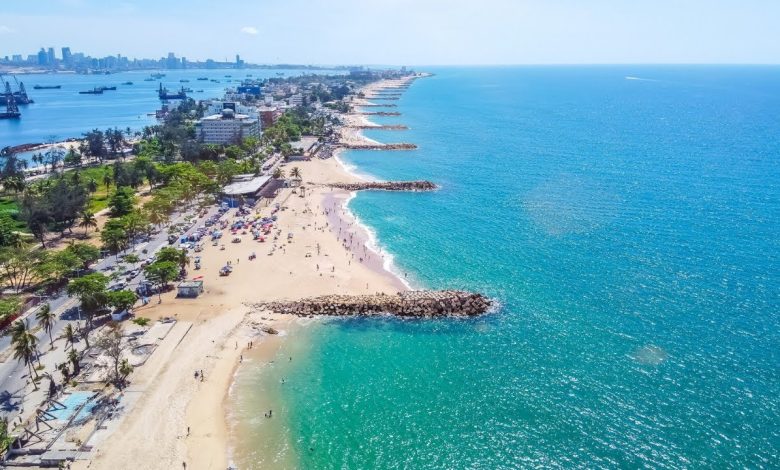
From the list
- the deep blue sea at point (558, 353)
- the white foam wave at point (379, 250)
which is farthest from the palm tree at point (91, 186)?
the deep blue sea at point (558, 353)

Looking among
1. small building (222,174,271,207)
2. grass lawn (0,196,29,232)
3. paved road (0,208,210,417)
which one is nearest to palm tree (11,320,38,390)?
paved road (0,208,210,417)

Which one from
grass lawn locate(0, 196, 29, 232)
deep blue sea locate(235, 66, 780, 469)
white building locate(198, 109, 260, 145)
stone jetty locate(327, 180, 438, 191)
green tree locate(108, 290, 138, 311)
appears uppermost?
white building locate(198, 109, 260, 145)

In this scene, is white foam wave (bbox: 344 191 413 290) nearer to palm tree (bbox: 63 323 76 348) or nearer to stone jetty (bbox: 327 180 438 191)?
stone jetty (bbox: 327 180 438 191)

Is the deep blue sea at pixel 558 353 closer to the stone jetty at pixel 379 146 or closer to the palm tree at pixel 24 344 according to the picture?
the palm tree at pixel 24 344

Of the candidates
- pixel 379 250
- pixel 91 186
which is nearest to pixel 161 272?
pixel 379 250

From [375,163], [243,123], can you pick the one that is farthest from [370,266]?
[243,123]

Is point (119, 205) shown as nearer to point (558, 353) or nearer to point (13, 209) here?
point (13, 209)
